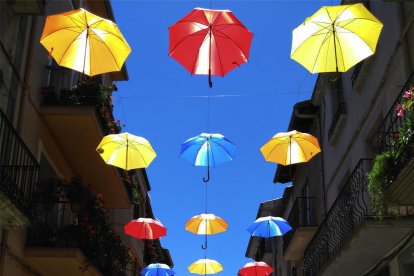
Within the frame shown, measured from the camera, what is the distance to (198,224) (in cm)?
1900

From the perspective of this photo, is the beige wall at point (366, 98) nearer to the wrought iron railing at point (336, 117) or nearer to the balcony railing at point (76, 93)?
the wrought iron railing at point (336, 117)

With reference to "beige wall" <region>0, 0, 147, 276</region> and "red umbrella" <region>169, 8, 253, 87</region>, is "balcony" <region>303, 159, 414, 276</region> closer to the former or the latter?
"red umbrella" <region>169, 8, 253, 87</region>

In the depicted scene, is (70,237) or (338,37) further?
(70,237)

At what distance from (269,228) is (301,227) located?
95cm

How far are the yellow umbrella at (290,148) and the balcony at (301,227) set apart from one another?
15.9 feet

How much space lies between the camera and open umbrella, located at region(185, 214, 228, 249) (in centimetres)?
1895

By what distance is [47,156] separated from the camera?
1437 centimetres

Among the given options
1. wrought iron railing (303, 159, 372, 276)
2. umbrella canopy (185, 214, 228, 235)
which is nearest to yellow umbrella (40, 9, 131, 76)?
wrought iron railing (303, 159, 372, 276)

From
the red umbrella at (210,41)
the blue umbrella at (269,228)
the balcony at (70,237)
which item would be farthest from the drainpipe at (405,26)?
the blue umbrella at (269,228)

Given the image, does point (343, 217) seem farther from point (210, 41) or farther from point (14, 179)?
point (14, 179)

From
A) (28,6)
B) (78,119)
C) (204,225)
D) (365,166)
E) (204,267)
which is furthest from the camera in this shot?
(204,267)

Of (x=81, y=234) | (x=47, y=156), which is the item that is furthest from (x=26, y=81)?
(x=81, y=234)

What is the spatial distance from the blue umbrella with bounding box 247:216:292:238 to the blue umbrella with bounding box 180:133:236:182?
4756 millimetres

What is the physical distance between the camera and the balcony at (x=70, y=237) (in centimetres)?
1235
